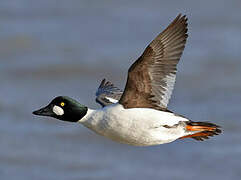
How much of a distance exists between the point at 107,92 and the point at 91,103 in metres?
5.12

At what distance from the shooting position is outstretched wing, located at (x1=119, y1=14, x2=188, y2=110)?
24.7ft

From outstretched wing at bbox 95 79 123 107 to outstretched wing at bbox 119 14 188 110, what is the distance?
1088 mm

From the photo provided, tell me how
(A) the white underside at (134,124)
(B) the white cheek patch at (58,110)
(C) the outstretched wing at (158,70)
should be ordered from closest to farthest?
(A) the white underside at (134,124) < (C) the outstretched wing at (158,70) < (B) the white cheek patch at (58,110)

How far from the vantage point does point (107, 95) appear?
29.8ft

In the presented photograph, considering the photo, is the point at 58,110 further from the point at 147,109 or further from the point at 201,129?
the point at 201,129

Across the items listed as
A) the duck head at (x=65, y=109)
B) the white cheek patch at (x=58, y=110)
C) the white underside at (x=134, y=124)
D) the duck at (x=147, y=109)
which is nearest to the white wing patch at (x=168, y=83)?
the duck at (x=147, y=109)

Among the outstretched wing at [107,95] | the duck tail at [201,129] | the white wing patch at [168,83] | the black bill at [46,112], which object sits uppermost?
the white wing patch at [168,83]

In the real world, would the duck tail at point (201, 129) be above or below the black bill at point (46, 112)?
below

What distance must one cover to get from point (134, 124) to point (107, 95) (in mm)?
1714

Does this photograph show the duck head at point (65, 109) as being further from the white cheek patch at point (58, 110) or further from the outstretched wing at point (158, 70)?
the outstretched wing at point (158, 70)

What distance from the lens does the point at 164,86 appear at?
7691mm

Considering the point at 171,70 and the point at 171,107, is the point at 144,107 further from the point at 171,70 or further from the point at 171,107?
the point at 171,107

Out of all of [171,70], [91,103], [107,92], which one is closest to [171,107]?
[91,103]

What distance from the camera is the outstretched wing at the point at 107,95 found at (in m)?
8.78
